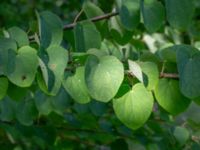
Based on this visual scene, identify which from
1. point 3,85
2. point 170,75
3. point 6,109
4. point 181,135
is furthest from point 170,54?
point 6,109

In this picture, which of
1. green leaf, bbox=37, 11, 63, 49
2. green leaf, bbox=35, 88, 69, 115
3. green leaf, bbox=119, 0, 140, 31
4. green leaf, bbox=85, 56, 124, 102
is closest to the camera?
green leaf, bbox=85, 56, 124, 102

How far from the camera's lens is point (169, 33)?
1.63 metres

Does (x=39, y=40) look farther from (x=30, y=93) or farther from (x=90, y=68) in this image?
→ (x=30, y=93)

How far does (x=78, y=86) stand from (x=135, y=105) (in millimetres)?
92

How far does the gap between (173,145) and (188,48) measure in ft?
1.42

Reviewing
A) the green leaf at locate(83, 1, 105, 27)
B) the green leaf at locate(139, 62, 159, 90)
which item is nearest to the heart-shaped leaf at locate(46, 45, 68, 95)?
the green leaf at locate(139, 62, 159, 90)

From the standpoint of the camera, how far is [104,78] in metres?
0.65

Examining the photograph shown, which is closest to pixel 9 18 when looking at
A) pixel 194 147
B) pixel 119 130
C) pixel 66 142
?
pixel 66 142

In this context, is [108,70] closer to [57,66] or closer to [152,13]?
[57,66]

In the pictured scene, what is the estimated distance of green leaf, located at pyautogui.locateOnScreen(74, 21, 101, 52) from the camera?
83 centimetres

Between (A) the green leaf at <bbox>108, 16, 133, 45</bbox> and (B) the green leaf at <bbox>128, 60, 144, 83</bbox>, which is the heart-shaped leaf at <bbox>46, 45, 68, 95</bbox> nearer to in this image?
Result: (B) the green leaf at <bbox>128, 60, 144, 83</bbox>

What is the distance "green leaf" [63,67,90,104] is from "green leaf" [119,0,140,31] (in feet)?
0.61

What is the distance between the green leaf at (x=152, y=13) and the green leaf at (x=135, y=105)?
18cm

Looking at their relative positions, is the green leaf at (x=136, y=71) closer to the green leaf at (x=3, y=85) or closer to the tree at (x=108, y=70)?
the tree at (x=108, y=70)
